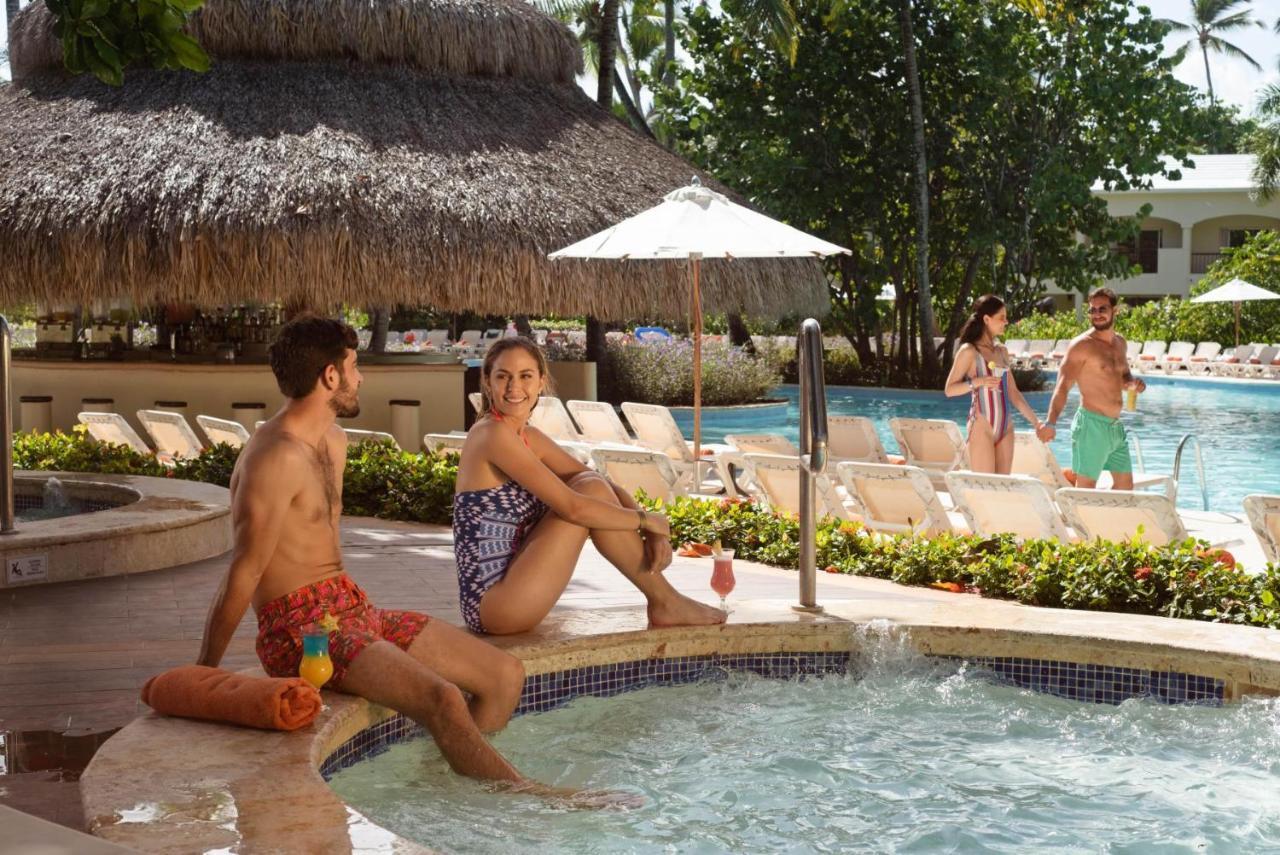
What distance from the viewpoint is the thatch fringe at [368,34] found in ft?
48.1

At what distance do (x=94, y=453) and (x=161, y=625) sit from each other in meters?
5.16

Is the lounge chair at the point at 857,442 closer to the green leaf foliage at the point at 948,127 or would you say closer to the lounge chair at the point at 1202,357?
the green leaf foliage at the point at 948,127

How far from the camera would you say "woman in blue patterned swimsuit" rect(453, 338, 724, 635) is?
4.80m

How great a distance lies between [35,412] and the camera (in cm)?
1516

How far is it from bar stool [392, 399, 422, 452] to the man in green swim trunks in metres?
7.31

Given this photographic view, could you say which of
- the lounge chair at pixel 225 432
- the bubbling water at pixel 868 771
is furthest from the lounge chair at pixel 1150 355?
the bubbling water at pixel 868 771

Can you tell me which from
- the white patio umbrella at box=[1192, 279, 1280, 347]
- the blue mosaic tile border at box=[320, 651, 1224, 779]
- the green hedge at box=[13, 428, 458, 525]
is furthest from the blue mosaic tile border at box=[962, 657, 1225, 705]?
the white patio umbrella at box=[1192, 279, 1280, 347]

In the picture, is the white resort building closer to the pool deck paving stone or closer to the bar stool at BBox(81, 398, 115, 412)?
the bar stool at BBox(81, 398, 115, 412)

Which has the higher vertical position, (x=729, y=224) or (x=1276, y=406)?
(x=729, y=224)

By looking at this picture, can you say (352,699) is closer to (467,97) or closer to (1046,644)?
(1046,644)

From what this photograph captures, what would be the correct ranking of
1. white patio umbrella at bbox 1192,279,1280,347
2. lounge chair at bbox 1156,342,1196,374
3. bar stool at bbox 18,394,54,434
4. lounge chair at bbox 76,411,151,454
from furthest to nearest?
1. lounge chair at bbox 1156,342,1196,374
2. white patio umbrella at bbox 1192,279,1280,347
3. bar stool at bbox 18,394,54,434
4. lounge chair at bbox 76,411,151,454

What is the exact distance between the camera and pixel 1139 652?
5.02 meters

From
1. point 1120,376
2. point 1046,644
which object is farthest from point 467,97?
point 1046,644

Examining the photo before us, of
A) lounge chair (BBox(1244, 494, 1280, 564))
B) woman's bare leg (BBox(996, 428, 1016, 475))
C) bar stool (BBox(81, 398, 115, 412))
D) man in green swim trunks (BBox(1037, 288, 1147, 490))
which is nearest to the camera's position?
lounge chair (BBox(1244, 494, 1280, 564))
